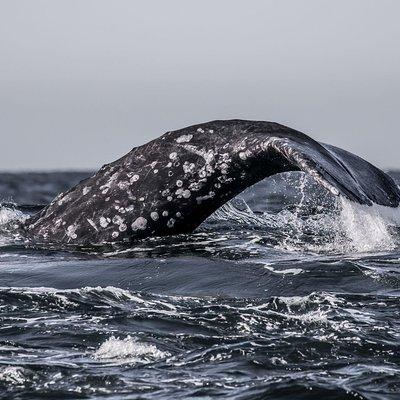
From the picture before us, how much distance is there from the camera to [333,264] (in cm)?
1046

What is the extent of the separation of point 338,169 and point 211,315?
2.41 metres

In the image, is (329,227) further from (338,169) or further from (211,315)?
(211,315)

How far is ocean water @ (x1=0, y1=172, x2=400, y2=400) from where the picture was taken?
7.17 meters

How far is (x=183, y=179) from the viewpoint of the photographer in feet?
37.9

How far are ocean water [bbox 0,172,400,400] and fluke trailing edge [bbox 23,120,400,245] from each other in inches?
10.4

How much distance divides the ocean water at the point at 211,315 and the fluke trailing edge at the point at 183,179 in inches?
Answer: 10.4

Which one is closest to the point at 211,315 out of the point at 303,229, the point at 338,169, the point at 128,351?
the point at 128,351

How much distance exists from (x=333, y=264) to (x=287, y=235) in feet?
8.08

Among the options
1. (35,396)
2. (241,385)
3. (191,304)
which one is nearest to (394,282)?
(191,304)

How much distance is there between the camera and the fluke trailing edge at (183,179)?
11.1m

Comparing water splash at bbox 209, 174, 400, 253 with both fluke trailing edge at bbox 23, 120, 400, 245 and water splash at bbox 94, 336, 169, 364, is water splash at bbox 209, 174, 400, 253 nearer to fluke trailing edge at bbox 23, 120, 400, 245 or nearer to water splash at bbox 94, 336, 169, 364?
fluke trailing edge at bbox 23, 120, 400, 245

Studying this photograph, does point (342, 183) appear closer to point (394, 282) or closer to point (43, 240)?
point (394, 282)

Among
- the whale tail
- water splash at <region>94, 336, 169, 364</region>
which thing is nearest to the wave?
the whale tail

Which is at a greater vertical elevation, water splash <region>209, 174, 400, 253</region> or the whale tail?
the whale tail
